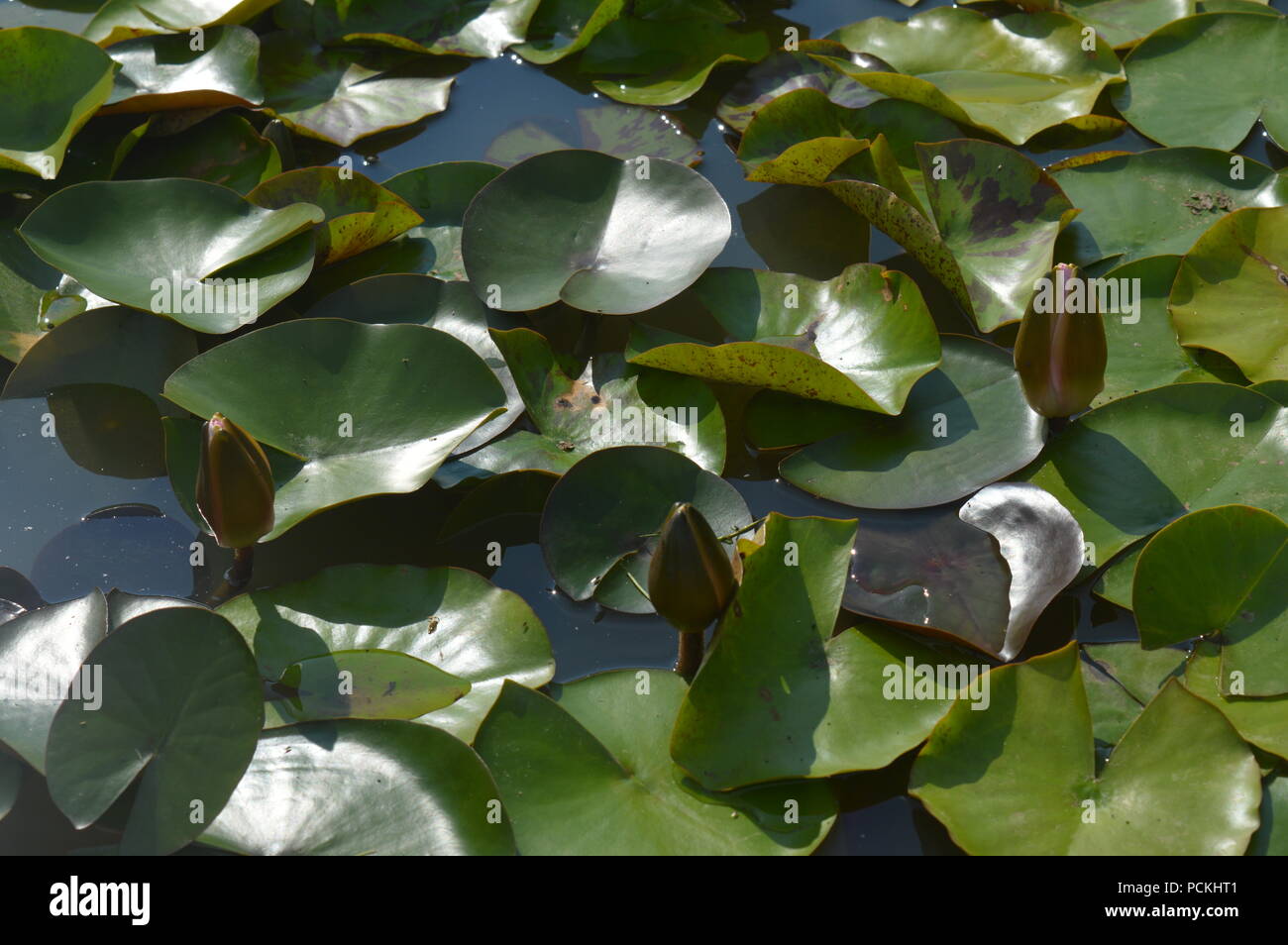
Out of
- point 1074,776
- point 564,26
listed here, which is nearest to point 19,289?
point 564,26

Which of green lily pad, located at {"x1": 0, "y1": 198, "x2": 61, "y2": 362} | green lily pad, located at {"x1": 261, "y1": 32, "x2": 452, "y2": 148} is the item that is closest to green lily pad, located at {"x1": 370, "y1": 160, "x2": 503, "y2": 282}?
green lily pad, located at {"x1": 261, "y1": 32, "x2": 452, "y2": 148}

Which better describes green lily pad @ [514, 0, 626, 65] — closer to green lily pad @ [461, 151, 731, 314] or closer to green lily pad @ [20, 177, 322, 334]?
green lily pad @ [461, 151, 731, 314]

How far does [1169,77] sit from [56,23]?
2.47 m

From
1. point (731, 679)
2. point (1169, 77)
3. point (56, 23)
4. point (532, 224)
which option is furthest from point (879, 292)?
point (56, 23)

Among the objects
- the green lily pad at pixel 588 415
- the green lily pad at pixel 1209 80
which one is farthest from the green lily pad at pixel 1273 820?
the green lily pad at pixel 1209 80

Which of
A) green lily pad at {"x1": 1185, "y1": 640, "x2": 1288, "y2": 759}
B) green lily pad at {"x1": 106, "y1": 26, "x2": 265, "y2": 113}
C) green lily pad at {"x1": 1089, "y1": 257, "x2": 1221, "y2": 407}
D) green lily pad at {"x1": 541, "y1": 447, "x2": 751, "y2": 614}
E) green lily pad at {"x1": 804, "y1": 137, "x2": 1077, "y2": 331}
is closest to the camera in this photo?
green lily pad at {"x1": 1185, "y1": 640, "x2": 1288, "y2": 759}

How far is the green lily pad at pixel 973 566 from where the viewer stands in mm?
1480

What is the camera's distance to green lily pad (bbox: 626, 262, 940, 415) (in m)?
1.71

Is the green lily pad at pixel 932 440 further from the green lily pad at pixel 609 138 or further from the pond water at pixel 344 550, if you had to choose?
the green lily pad at pixel 609 138

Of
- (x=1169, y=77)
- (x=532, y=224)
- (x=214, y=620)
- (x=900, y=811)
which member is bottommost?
(x=900, y=811)

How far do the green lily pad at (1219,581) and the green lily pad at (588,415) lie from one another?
→ 0.63 m

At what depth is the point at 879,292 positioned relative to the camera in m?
1.85

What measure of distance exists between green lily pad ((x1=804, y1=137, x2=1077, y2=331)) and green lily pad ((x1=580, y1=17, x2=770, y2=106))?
548mm

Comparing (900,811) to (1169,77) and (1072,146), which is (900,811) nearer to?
(1072,146)
